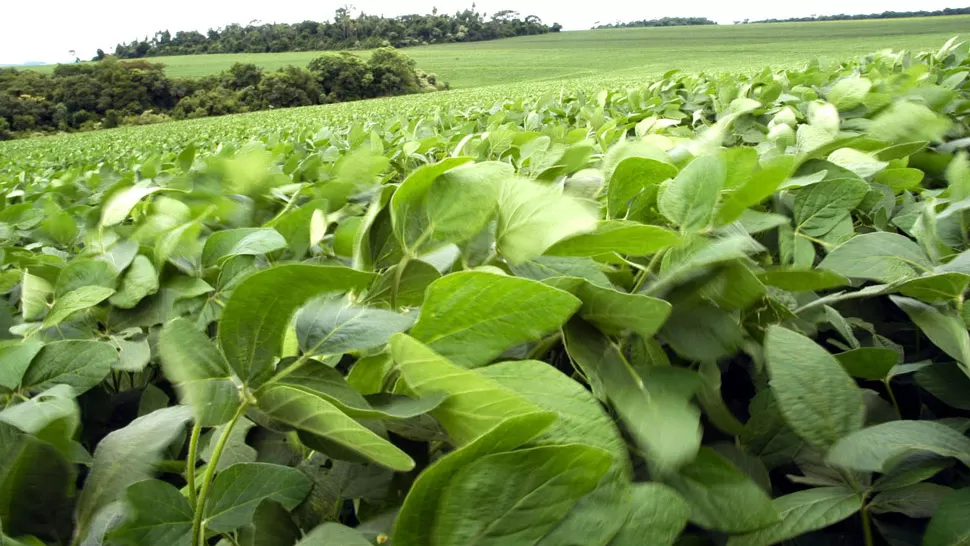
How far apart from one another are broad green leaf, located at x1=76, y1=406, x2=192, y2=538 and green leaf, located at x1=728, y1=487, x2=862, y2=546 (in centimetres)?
34

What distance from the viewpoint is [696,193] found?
0.41m

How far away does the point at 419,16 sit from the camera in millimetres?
48156

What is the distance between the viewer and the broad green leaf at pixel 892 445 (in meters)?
0.34

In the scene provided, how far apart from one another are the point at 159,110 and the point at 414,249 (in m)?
27.1

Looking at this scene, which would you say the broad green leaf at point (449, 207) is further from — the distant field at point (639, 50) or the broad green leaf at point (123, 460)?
the distant field at point (639, 50)

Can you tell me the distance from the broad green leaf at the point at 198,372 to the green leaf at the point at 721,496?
0.25 m

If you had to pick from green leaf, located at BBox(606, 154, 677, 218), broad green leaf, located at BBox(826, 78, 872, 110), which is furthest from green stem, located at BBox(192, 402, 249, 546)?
broad green leaf, located at BBox(826, 78, 872, 110)

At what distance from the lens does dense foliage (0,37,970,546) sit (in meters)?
0.30

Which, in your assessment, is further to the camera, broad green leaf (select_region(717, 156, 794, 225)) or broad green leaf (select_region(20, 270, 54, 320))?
broad green leaf (select_region(20, 270, 54, 320))

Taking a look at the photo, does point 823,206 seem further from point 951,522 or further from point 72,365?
point 72,365

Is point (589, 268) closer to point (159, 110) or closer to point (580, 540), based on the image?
point (580, 540)

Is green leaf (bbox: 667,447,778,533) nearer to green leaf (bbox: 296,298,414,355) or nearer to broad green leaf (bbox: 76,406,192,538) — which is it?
green leaf (bbox: 296,298,414,355)

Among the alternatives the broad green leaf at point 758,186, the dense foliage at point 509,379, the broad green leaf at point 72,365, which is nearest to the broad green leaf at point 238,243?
the dense foliage at point 509,379

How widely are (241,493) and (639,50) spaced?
3432 cm
